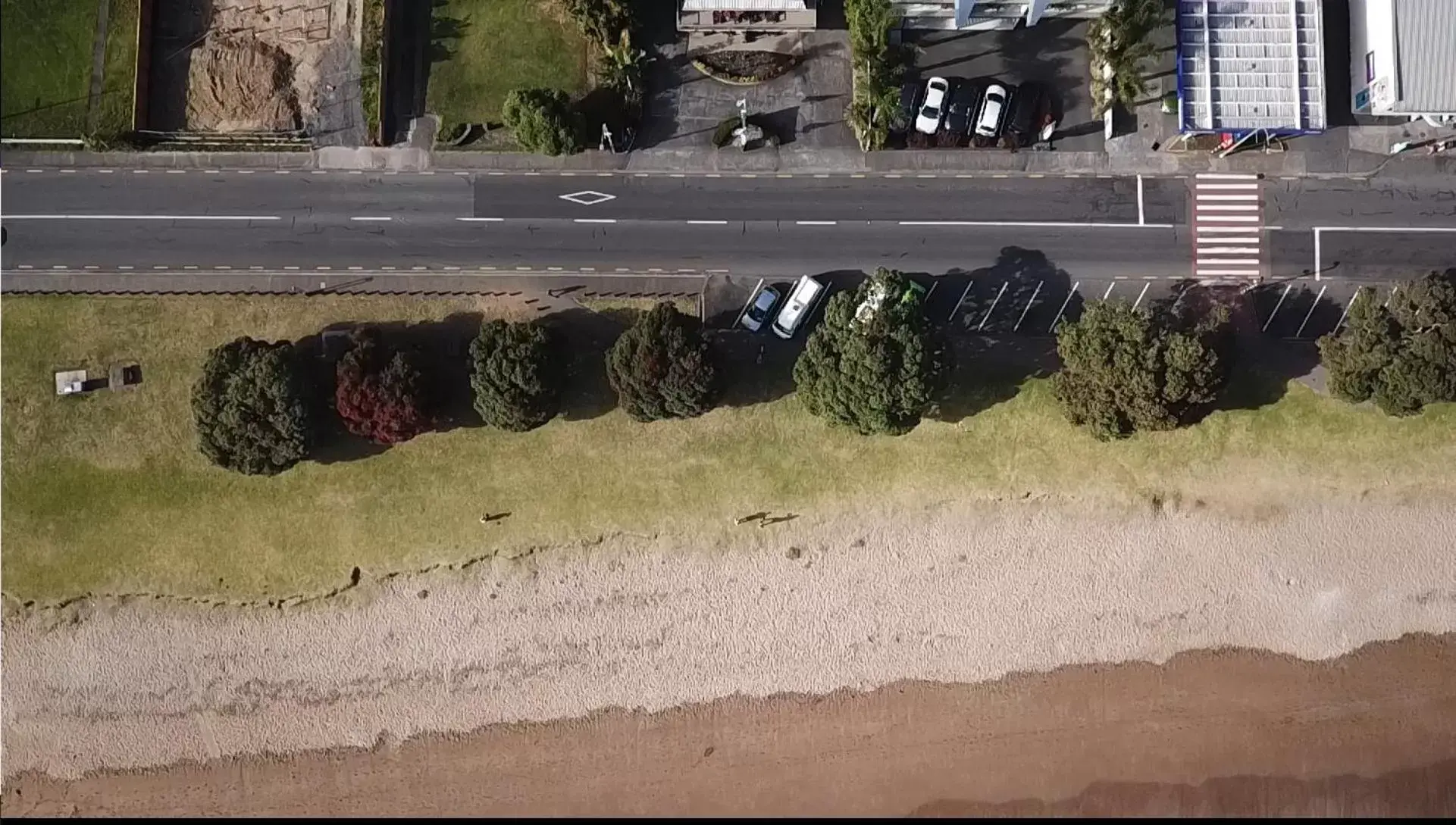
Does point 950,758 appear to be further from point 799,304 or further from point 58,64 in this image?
point 58,64

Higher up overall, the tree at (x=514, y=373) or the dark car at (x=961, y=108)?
the dark car at (x=961, y=108)

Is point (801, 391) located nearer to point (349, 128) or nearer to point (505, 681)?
point (505, 681)

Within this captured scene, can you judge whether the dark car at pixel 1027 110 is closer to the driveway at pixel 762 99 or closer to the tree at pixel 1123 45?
the tree at pixel 1123 45

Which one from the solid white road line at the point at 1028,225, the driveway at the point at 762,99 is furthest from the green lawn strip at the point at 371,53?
the solid white road line at the point at 1028,225

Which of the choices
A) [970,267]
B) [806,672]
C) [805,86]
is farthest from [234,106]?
[806,672]

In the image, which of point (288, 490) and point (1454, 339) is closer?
point (1454, 339)

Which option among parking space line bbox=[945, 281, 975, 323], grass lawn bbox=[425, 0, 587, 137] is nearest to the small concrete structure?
grass lawn bbox=[425, 0, 587, 137]
